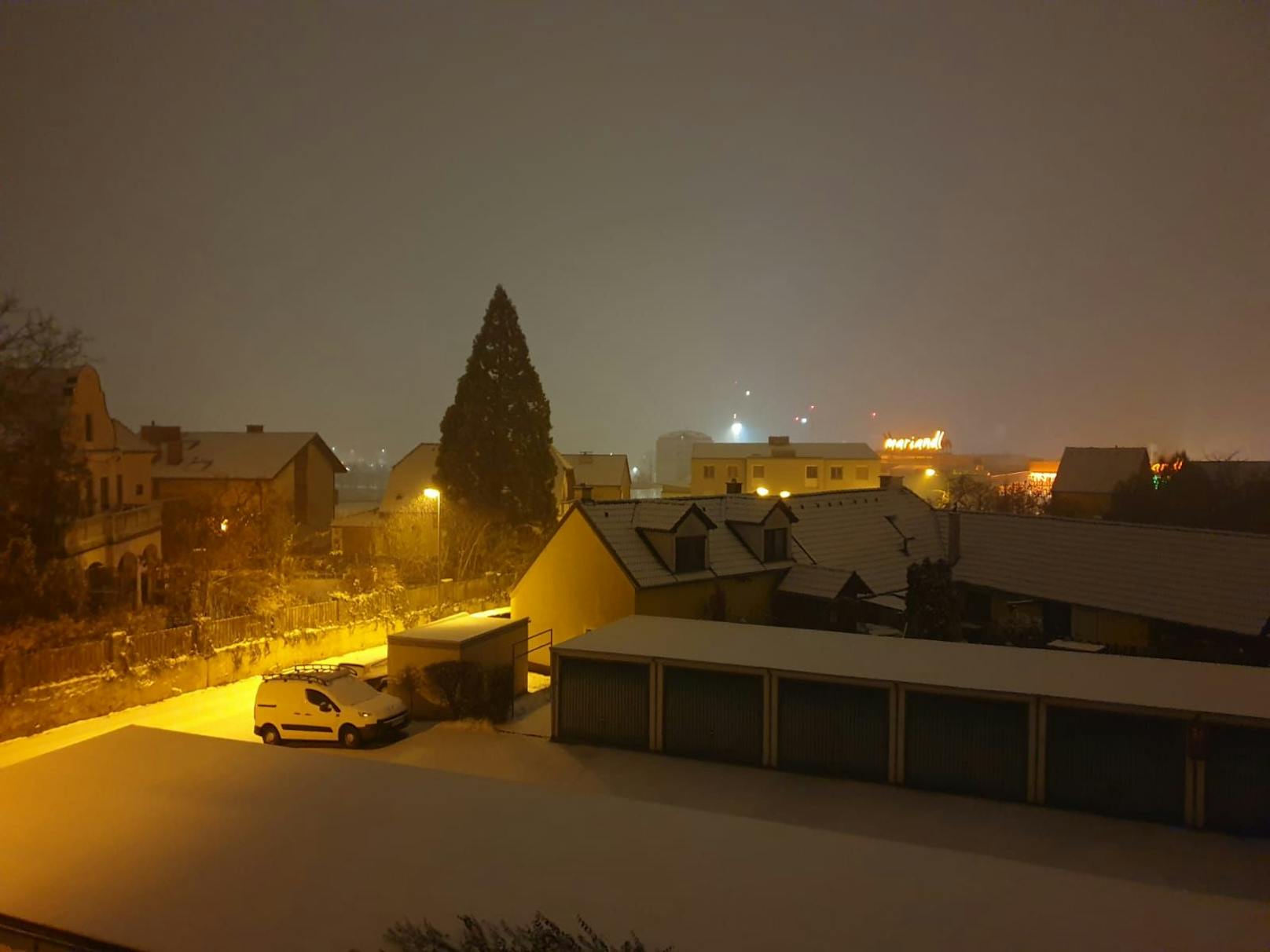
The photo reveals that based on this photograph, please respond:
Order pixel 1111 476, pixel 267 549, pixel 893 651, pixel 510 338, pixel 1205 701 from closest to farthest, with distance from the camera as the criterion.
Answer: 1. pixel 1205 701
2. pixel 893 651
3. pixel 267 549
4. pixel 510 338
5. pixel 1111 476

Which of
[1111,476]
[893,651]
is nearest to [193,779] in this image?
[893,651]

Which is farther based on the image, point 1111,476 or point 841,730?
point 1111,476

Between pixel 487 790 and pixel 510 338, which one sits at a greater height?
pixel 510 338

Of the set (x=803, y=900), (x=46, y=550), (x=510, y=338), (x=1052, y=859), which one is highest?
(x=510, y=338)

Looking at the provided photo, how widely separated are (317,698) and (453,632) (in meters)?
3.54

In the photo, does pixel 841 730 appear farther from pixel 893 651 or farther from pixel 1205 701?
pixel 1205 701

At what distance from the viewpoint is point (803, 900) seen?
7.69 m

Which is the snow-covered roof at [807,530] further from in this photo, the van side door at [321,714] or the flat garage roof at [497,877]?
the flat garage roof at [497,877]

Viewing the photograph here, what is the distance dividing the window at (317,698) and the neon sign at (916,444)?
307 ft

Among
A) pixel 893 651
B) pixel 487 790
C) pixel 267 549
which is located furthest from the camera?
pixel 267 549

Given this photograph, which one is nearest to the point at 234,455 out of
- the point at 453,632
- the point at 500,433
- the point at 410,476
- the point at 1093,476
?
the point at 410,476

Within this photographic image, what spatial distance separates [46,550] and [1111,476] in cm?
6024

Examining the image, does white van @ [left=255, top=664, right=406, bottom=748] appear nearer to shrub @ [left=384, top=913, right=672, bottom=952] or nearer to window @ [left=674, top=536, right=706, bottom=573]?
window @ [left=674, top=536, right=706, bottom=573]

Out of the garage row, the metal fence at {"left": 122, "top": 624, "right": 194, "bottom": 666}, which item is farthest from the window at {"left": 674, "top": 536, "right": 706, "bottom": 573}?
the metal fence at {"left": 122, "top": 624, "right": 194, "bottom": 666}
